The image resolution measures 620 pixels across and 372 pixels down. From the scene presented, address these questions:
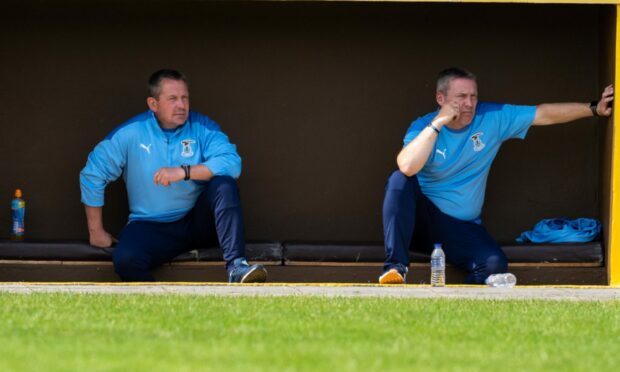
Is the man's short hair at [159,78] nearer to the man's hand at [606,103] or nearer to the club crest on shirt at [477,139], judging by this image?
the club crest on shirt at [477,139]

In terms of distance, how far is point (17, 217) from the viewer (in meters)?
9.78

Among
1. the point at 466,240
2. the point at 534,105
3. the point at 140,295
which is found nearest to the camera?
the point at 140,295

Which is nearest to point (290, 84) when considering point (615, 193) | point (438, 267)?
point (438, 267)

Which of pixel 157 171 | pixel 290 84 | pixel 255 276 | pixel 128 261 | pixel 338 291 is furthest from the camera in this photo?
pixel 290 84

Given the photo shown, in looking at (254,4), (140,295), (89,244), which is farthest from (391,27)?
(140,295)

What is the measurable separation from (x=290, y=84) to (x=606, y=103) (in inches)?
85.3

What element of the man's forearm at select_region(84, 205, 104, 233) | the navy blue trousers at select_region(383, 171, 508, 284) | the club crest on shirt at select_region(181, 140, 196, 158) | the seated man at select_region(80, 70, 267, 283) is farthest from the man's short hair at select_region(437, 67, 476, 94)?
the man's forearm at select_region(84, 205, 104, 233)

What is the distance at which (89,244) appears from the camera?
9250mm

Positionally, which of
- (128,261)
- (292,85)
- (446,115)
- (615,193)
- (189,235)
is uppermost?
(292,85)

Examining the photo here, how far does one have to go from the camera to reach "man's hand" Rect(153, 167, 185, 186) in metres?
8.79

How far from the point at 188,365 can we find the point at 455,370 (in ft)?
3.05

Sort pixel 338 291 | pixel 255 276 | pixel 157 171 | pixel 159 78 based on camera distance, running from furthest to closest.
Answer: pixel 159 78 < pixel 157 171 < pixel 255 276 < pixel 338 291

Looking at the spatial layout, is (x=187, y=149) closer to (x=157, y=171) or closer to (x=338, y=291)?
(x=157, y=171)

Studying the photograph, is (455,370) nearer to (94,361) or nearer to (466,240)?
(94,361)
